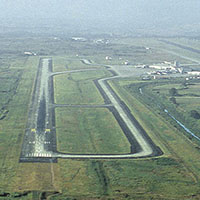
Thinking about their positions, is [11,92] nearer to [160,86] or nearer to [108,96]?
[108,96]

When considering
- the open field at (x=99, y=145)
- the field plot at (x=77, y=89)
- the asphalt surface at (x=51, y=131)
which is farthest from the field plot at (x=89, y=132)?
the field plot at (x=77, y=89)

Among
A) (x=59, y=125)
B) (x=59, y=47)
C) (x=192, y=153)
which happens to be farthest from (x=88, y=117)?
(x=59, y=47)

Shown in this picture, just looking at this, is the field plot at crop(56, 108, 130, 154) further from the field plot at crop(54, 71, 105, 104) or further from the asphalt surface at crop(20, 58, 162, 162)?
the field plot at crop(54, 71, 105, 104)

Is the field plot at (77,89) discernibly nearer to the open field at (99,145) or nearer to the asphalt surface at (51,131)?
the open field at (99,145)

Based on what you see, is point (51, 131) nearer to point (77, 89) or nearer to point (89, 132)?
point (89, 132)

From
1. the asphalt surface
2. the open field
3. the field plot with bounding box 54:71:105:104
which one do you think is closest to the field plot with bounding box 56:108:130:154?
the open field
